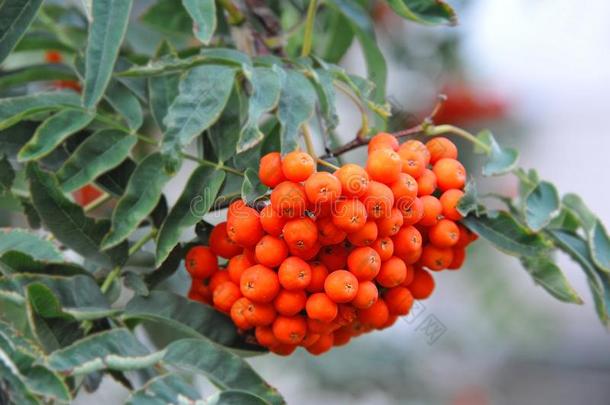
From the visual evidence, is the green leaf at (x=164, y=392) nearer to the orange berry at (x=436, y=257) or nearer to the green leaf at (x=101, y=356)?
the green leaf at (x=101, y=356)

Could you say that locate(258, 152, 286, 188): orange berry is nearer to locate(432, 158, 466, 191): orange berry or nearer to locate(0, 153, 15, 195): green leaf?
locate(432, 158, 466, 191): orange berry

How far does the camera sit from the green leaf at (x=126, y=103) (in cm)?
109

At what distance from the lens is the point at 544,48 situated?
4.21 meters

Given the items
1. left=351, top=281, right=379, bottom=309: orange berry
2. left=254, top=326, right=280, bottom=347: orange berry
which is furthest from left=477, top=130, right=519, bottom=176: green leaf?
left=254, top=326, right=280, bottom=347: orange berry

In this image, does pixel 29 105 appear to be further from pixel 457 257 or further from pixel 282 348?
pixel 457 257

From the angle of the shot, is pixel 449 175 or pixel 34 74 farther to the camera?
pixel 34 74

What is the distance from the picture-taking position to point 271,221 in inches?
35.4

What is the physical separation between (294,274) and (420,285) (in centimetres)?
20

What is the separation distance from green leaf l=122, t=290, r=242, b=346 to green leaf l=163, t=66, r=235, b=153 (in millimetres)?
195

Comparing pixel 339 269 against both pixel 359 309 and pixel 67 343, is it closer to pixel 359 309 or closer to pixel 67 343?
pixel 359 309

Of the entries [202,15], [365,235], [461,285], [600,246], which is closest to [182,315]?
[365,235]

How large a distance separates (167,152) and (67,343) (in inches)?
9.9

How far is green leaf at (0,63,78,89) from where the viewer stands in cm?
127

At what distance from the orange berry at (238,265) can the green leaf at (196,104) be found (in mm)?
151
